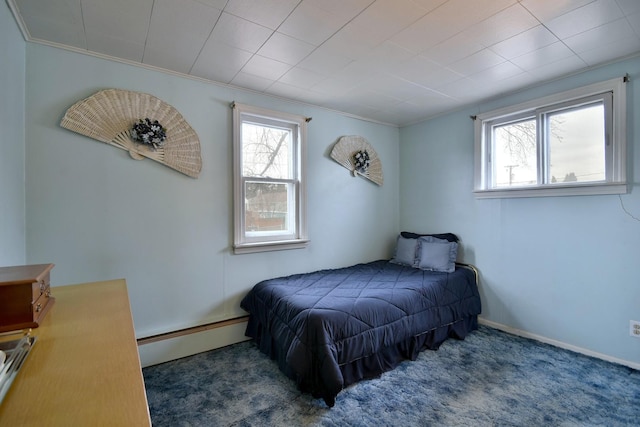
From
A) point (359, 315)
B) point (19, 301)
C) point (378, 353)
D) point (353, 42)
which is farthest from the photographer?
point (378, 353)

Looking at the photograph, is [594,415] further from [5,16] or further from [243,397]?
[5,16]

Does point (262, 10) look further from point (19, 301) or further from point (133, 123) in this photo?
point (19, 301)

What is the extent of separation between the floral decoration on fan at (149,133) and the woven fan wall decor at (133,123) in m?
0.03

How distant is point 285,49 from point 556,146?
2.63m

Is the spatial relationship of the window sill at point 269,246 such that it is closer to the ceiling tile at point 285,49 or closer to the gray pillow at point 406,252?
the gray pillow at point 406,252

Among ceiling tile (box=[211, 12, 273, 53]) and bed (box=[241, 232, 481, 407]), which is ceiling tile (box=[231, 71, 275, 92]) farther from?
bed (box=[241, 232, 481, 407])

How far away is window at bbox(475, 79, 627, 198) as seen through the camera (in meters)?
2.35

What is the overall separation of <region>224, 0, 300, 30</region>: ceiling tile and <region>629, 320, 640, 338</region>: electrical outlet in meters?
3.36

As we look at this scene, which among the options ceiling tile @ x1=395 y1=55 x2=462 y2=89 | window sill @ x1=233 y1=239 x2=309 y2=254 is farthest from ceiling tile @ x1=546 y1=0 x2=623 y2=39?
window sill @ x1=233 y1=239 x2=309 y2=254

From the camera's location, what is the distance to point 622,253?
7.60 ft

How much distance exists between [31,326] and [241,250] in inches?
70.4

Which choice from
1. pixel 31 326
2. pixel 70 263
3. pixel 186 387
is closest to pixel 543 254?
pixel 186 387

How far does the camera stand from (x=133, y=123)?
2.29m

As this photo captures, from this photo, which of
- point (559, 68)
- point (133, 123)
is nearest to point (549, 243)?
point (559, 68)
